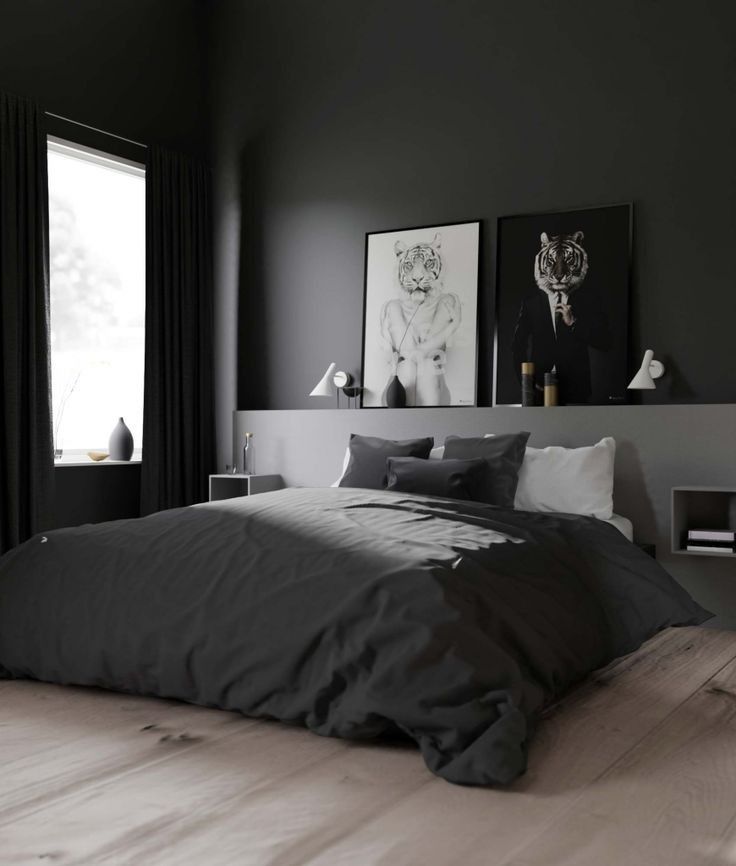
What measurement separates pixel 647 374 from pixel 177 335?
2834mm

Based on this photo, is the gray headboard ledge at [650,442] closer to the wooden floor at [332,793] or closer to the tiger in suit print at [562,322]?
the tiger in suit print at [562,322]

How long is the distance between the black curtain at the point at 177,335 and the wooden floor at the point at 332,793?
290 cm

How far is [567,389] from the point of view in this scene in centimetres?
481

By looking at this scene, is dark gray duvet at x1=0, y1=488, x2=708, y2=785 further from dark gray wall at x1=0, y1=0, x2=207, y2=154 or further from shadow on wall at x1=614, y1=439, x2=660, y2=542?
dark gray wall at x1=0, y1=0, x2=207, y2=154

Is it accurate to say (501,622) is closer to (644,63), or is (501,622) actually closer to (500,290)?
(500,290)

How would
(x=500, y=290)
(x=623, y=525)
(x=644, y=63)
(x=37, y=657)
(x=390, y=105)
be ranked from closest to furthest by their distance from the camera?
(x=37, y=657), (x=623, y=525), (x=644, y=63), (x=500, y=290), (x=390, y=105)

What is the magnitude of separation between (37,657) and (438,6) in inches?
167

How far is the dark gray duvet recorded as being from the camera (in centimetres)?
222

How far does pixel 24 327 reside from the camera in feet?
15.7

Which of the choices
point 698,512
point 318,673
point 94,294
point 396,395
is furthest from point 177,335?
point 318,673

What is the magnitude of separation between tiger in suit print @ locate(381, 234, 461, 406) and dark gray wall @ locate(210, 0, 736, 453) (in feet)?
0.72

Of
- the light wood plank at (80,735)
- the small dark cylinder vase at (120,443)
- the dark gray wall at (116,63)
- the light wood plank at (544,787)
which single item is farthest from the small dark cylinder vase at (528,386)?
the dark gray wall at (116,63)

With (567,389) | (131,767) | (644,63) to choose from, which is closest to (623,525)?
(567,389)

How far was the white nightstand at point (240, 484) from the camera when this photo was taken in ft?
17.9
